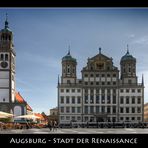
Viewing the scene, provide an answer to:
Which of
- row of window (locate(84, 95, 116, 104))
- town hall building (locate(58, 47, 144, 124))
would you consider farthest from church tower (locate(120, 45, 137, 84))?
row of window (locate(84, 95, 116, 104))

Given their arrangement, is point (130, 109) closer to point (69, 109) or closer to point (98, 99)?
point (98, 99)

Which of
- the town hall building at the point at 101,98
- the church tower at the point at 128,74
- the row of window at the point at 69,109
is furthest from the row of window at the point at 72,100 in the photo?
the church tower at the point at 128,74

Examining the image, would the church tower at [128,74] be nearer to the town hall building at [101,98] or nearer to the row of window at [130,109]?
the town hall building at [101,98]

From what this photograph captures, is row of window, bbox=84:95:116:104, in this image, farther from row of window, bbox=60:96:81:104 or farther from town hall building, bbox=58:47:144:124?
row of window, bbox=60:96:81:104

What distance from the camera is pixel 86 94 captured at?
6300 centimetres

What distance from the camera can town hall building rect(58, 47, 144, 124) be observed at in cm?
6206

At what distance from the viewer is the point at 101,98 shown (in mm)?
63125

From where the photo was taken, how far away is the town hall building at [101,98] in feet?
204

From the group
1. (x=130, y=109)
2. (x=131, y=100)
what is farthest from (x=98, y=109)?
(x=131, y=100)
